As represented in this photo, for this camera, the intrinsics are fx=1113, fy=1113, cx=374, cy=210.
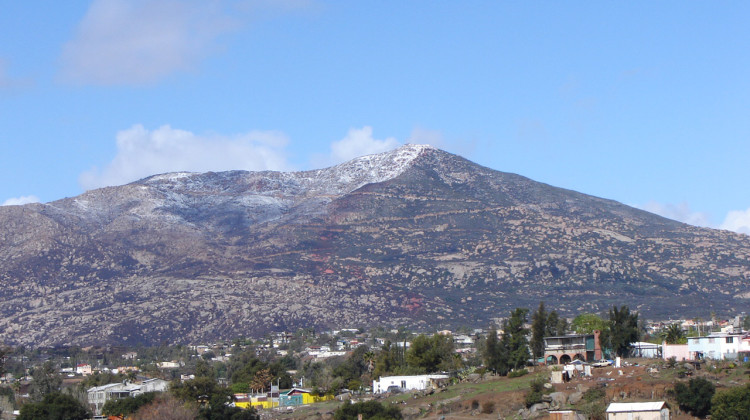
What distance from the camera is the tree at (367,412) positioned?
90.6 meters

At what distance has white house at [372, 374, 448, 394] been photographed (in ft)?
369

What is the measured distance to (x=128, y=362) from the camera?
183000mm

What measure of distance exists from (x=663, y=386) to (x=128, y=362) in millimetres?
116725

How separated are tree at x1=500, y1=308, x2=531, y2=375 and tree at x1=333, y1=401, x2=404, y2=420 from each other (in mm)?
19212

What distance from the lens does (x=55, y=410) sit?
103 meters

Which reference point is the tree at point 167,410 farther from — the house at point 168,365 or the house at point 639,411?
the house at point 168,365

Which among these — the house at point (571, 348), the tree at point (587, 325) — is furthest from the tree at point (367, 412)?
the tree at point (587, 325)

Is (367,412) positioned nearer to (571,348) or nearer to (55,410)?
(571,348)

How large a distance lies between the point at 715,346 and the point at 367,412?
32660 mm

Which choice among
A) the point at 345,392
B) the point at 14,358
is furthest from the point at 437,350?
the point at 14,358

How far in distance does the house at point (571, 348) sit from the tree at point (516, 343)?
2579 millimetres

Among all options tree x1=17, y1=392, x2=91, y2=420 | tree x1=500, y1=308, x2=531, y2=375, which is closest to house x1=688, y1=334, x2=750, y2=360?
tree x1=500, y1=308, x2=531, y2=375

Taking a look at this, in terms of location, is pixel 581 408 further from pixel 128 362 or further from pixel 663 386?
pixel 128 362

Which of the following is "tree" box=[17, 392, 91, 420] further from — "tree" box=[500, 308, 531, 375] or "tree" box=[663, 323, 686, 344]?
"tree" box=[663, 323, 686, 344]
